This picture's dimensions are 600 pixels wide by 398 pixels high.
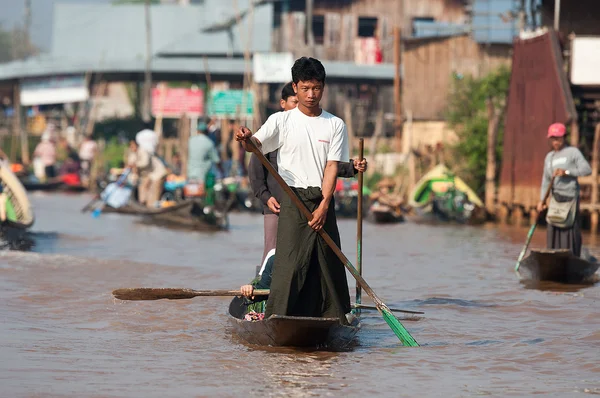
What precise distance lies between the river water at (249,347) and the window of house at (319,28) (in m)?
21.4

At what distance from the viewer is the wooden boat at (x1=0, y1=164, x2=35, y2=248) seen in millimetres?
13281

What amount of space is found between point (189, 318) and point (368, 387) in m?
2.77

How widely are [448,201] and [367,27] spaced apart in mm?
16762

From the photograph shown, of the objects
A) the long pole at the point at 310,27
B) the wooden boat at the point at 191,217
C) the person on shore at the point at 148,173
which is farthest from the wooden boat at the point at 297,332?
the long pole at the point at 310,27

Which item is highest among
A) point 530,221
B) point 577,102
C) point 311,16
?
point 311,16

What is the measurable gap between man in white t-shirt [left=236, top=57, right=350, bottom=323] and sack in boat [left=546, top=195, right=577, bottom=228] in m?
4.22

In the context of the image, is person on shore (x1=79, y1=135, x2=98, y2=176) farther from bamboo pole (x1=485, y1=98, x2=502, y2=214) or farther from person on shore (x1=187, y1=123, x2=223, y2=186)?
bamboo pole (x1=485, y1=98, x2=502, y2=214)

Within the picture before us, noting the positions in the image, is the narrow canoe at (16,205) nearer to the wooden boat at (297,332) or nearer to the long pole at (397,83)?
the wooden boat at (297,332)

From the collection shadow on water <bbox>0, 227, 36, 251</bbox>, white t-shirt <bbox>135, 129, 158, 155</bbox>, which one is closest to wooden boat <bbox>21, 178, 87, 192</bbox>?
white t-shirt <bbox>135, 129, 158, 155</bbox>

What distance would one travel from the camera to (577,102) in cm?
1803

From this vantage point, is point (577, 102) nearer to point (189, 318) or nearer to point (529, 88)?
point (529, 88)

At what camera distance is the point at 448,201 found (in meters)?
19.2

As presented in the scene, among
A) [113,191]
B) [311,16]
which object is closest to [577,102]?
[113,191]

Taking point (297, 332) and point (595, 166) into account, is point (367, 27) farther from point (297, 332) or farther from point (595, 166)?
point (297, 332)
